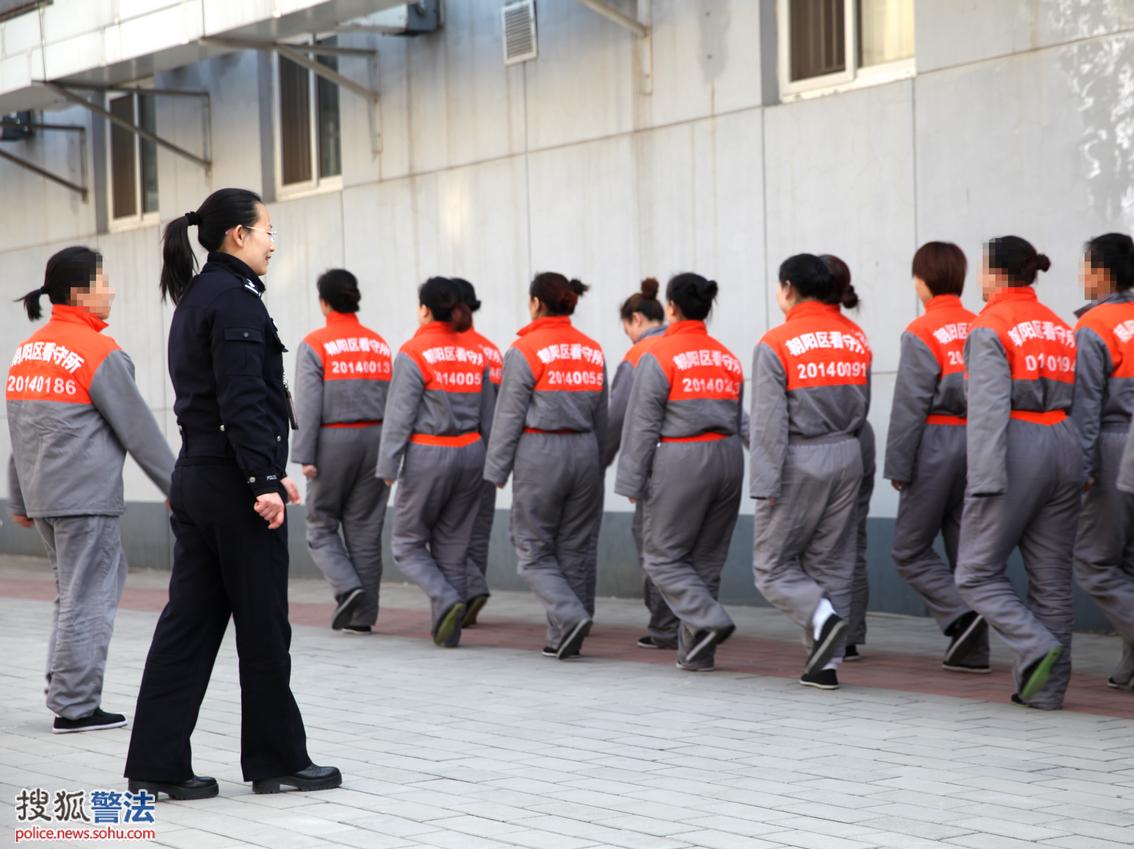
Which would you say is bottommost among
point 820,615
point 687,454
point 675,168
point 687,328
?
point 820,615

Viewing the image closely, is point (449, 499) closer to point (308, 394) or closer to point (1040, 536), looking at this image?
point (308, 394)

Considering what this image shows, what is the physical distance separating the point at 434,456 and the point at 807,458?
9.33 ft

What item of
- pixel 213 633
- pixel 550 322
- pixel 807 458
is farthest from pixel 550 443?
pixel 213 633

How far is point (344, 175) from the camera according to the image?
51.0ft

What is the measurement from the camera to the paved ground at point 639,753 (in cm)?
541

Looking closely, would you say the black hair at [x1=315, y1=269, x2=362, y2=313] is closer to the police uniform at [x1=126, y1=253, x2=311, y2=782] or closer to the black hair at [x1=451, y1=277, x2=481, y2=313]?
the black hair at [x1=451, y1=277, x2=481, y2=313]

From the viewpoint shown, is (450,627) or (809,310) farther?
(450,627)

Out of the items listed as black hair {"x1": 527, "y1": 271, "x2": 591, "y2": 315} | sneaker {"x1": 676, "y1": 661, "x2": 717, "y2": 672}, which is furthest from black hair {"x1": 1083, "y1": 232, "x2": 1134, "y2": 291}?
black hair {"x1": 527, "y1": 271, "x2": 591, "y2": 315}

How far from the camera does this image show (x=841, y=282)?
8844 mm

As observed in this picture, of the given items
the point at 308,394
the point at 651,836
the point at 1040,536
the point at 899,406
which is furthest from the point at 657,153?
the point at 651,836

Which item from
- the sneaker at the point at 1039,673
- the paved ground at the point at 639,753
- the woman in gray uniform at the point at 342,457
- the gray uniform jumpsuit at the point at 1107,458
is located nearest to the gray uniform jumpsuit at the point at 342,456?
the woman in gray uniform at the point at 342,457

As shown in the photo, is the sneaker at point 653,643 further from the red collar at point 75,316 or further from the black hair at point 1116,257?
the red collar at point 75,316

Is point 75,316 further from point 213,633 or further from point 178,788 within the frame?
point 178,788

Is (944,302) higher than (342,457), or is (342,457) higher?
(944,302)
